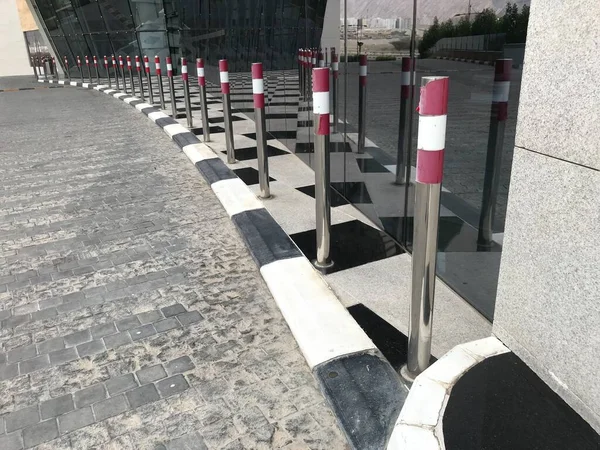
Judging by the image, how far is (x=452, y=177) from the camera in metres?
2.61

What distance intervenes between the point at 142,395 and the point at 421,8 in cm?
212

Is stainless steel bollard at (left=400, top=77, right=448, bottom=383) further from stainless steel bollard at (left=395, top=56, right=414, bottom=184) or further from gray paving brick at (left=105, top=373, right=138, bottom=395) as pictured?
stainless steel bollard at (left=395, top=56, right=414, bottom=184)

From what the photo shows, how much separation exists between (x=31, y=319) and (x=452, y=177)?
2115 millimetres

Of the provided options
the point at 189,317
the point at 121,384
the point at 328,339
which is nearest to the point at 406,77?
the point at 328,339

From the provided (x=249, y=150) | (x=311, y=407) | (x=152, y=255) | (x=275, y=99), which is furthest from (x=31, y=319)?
(x=275, y=99)

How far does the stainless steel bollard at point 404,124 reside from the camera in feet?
9.12

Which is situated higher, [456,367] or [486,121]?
[486,121]

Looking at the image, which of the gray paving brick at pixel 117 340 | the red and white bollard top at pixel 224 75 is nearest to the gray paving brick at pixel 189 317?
the gray paving brick at pixel 117 340

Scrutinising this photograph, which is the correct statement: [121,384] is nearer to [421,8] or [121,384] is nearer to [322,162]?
[322,162]

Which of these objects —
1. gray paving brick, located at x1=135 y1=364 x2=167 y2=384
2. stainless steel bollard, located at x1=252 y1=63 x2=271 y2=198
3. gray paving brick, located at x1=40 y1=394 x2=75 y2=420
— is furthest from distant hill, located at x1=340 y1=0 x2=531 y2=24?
gray paving brick, located at x1=40 y1=394 x2=75 y2=420

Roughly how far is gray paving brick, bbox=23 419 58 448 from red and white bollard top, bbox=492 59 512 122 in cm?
201

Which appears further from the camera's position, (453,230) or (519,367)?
(453,230)

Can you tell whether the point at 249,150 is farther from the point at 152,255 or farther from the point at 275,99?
the point at 152,255

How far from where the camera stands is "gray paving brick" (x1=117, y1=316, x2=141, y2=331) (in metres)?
2.22
